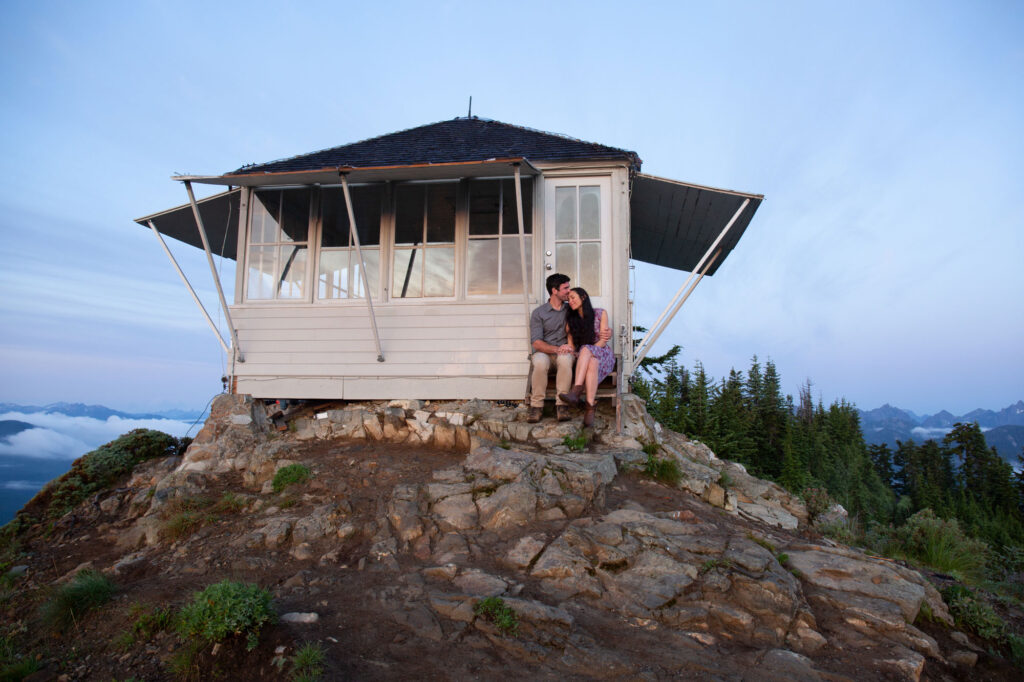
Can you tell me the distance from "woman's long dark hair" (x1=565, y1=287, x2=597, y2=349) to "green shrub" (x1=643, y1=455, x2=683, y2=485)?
187 centimetres

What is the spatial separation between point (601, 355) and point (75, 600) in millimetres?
6249

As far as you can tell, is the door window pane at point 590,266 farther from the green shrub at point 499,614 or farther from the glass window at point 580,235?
the green shrub at point 499,614

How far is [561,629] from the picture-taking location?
4.44 meters

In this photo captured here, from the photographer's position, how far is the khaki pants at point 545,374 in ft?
25.4

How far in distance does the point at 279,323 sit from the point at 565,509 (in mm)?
5957

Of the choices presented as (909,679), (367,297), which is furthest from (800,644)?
(367,297)

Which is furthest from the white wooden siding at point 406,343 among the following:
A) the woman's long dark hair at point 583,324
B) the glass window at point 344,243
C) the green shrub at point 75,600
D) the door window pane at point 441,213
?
the green shrub at point 75,600

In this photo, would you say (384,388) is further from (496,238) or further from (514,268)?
(496,238)

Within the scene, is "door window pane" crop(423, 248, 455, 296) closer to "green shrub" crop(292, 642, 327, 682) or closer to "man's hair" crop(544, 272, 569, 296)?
"man's hair" crop(544, 272, 569, 296)

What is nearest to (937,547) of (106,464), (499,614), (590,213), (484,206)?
(590,213)

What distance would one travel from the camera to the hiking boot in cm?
753

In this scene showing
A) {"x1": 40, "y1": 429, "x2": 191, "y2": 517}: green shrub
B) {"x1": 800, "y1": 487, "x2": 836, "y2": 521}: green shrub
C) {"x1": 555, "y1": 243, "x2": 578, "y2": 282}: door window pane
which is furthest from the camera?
{"x1": 800, "y1": 487, "x2": 836, "y2": 521}: green shrub

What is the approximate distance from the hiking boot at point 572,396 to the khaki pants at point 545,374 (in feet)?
0.45

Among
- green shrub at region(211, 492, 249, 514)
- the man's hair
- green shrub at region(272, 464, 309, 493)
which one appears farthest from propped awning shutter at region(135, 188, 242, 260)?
the man's hair
